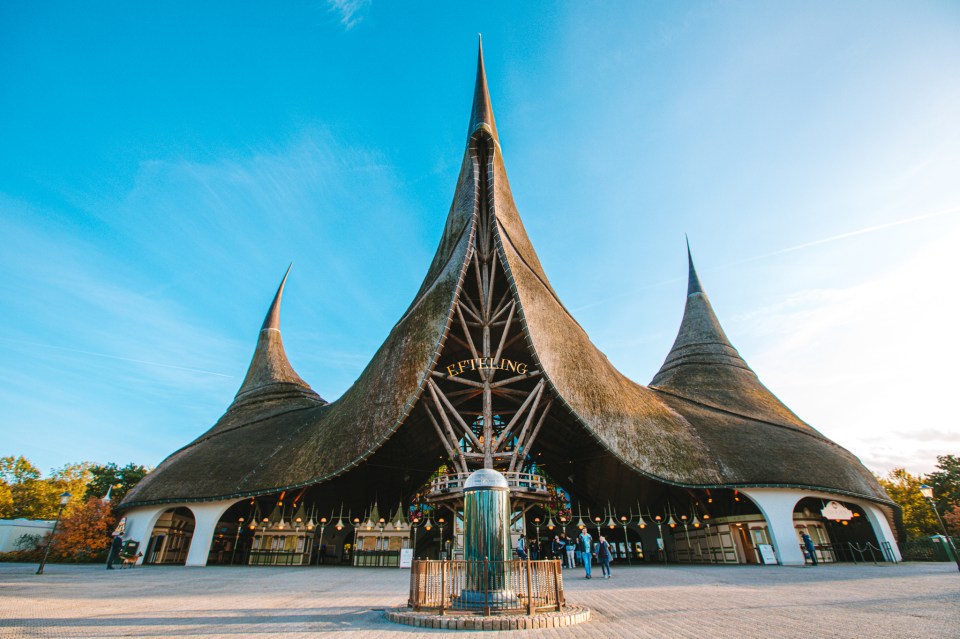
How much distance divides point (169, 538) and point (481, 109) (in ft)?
98.7

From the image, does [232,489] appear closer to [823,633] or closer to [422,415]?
[422,415]

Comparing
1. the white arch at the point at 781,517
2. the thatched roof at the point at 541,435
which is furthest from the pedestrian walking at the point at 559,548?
the white arch at the point at 781,517

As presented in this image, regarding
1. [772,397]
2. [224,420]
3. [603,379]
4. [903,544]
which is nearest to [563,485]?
[603,379]

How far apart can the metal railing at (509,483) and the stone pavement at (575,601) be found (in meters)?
6.79

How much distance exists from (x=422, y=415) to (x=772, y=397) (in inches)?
897

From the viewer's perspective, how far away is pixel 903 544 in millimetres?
26141

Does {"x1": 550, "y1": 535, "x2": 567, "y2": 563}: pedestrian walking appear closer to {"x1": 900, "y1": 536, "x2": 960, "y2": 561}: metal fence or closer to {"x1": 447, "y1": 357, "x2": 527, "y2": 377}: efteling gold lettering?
{"x1": 447, "y1": 357, "x2": 527, "y2": 377}: efteling gold lettering

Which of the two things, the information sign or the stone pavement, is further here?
the information sign

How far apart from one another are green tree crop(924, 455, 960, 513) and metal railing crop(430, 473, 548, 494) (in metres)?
41.0

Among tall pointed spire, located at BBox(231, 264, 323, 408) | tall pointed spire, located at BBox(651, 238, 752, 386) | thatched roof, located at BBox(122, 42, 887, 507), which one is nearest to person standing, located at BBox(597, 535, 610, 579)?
thatched roof, located at BBox(122, 42, 887, 507)

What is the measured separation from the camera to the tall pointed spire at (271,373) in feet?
118

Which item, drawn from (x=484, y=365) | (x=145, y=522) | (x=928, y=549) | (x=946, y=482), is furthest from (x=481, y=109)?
(x=946, y=482)

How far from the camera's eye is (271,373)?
123 ft

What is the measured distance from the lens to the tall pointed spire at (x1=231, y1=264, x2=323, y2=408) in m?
35.9
